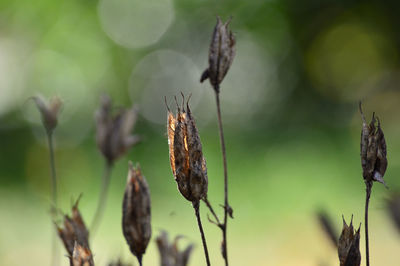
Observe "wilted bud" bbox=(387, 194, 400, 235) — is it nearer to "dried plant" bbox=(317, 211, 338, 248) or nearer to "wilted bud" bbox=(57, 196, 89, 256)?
"dried plant" bbox=(317, 211, 338, 248)

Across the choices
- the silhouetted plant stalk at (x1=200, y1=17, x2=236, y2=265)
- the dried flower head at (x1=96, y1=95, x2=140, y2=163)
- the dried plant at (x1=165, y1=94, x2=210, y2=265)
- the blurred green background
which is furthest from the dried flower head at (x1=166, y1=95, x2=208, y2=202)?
Answer: the blurred green background

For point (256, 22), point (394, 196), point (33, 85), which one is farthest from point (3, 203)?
point (256, 22)

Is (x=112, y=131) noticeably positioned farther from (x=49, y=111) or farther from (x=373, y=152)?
(x=373, y=152)

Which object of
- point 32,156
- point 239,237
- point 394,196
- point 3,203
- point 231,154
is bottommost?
point 394,196

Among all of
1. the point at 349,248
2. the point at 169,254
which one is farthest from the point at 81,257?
the point at 349,248

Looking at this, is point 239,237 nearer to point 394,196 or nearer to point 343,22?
point 394,196

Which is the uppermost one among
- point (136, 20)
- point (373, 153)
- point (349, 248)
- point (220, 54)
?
point (136, 20)

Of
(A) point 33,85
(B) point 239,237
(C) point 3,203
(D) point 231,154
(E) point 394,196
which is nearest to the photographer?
(E) point 394,196
